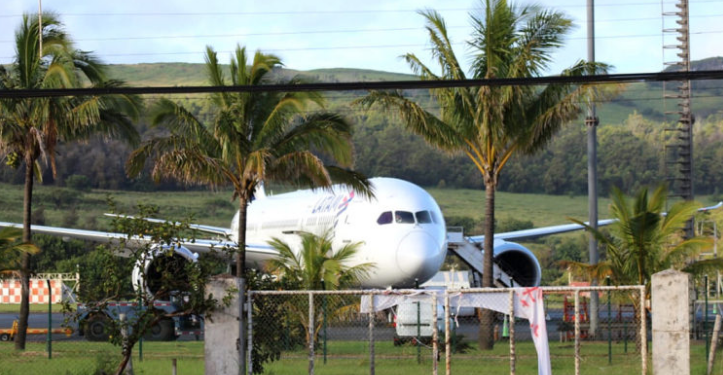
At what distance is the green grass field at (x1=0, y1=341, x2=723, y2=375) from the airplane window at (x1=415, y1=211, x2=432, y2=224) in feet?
15.2

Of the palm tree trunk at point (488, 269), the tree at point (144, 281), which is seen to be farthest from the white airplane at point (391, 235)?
the tree at point (144, 281)

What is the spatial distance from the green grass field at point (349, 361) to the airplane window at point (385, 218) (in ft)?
15.5

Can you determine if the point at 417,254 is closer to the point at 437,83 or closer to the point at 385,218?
the point at 385,218

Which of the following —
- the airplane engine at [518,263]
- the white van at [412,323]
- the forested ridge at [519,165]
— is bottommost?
the white van at [412,323]

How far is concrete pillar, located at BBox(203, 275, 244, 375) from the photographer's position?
13.4 m

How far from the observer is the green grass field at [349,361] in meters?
17.4

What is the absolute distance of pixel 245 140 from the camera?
2038 centimetres

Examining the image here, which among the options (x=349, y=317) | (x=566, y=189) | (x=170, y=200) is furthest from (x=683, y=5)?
(x=566, y=189)

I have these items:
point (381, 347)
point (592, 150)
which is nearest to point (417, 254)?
point (381, 347)

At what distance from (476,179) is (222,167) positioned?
151994 millimetres

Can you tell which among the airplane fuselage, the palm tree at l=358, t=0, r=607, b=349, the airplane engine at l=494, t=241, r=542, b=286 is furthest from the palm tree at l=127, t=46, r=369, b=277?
the airplane engine at l=494, t=241, r=542, b=286

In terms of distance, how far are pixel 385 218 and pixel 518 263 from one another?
7574 mm

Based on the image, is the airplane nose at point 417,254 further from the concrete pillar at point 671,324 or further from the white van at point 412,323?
the concrete pillar at point 671,324

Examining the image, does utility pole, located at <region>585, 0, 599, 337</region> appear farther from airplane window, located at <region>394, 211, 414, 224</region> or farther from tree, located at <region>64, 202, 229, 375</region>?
tree, located at <region>64, 202, 229, 375</region>
